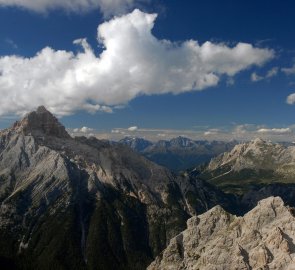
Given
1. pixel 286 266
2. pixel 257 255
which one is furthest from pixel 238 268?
pixel 286 266

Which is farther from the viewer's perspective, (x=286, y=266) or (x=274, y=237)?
(x=274, y=237)

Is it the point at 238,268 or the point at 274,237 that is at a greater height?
the point at 274,237

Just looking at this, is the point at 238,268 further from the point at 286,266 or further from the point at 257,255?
the point at 286,266

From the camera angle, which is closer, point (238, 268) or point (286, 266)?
point (286, 266)

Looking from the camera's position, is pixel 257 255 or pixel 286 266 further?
pixel 257 255
